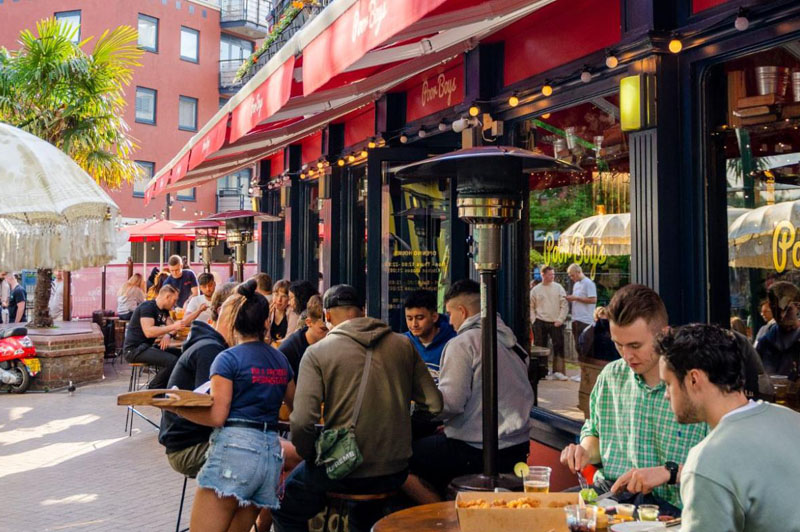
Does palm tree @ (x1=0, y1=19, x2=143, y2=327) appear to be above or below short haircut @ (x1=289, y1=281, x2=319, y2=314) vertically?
above

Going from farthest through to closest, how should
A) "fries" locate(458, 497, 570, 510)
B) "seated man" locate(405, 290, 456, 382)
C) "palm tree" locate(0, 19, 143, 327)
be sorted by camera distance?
"palm tree" locate(0, 19, 143, 327), "seated man" locate(405, 290, 456, 382), "fries" locate(458, 497, 570, 510)

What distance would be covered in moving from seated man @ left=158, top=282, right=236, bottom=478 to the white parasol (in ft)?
2.47

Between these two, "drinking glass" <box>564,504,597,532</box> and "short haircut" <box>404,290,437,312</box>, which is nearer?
"drinking glass" <box>564,504,597,532</box>

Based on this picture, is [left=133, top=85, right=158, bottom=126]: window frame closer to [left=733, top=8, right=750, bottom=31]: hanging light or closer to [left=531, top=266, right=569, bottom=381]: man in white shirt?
[left=531, top=266, right=569, bottom=381]: man in white shirt

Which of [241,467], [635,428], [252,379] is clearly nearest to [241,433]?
[241,467]

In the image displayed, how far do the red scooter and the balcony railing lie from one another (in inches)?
1077

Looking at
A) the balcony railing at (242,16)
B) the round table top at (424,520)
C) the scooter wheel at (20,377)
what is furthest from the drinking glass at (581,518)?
the balcony railing at (242,16)

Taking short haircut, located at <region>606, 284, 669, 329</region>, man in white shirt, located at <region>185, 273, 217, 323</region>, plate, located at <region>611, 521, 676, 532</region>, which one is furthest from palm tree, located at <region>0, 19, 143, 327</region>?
plate, located at <region>611, 521, 676, 532</region>

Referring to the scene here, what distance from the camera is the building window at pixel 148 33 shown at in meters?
33.3

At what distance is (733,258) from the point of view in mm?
4285

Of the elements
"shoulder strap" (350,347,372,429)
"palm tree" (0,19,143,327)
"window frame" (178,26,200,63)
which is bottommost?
"shoulder strap" (350,347,372,429)

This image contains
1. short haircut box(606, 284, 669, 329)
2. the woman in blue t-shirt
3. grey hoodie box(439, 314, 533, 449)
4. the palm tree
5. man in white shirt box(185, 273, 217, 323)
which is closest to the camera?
short haircut box(606, 284, 669, 329)

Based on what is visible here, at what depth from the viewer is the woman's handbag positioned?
4070 millimetres

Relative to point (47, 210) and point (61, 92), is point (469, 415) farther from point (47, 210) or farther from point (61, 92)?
point (61, 92)
